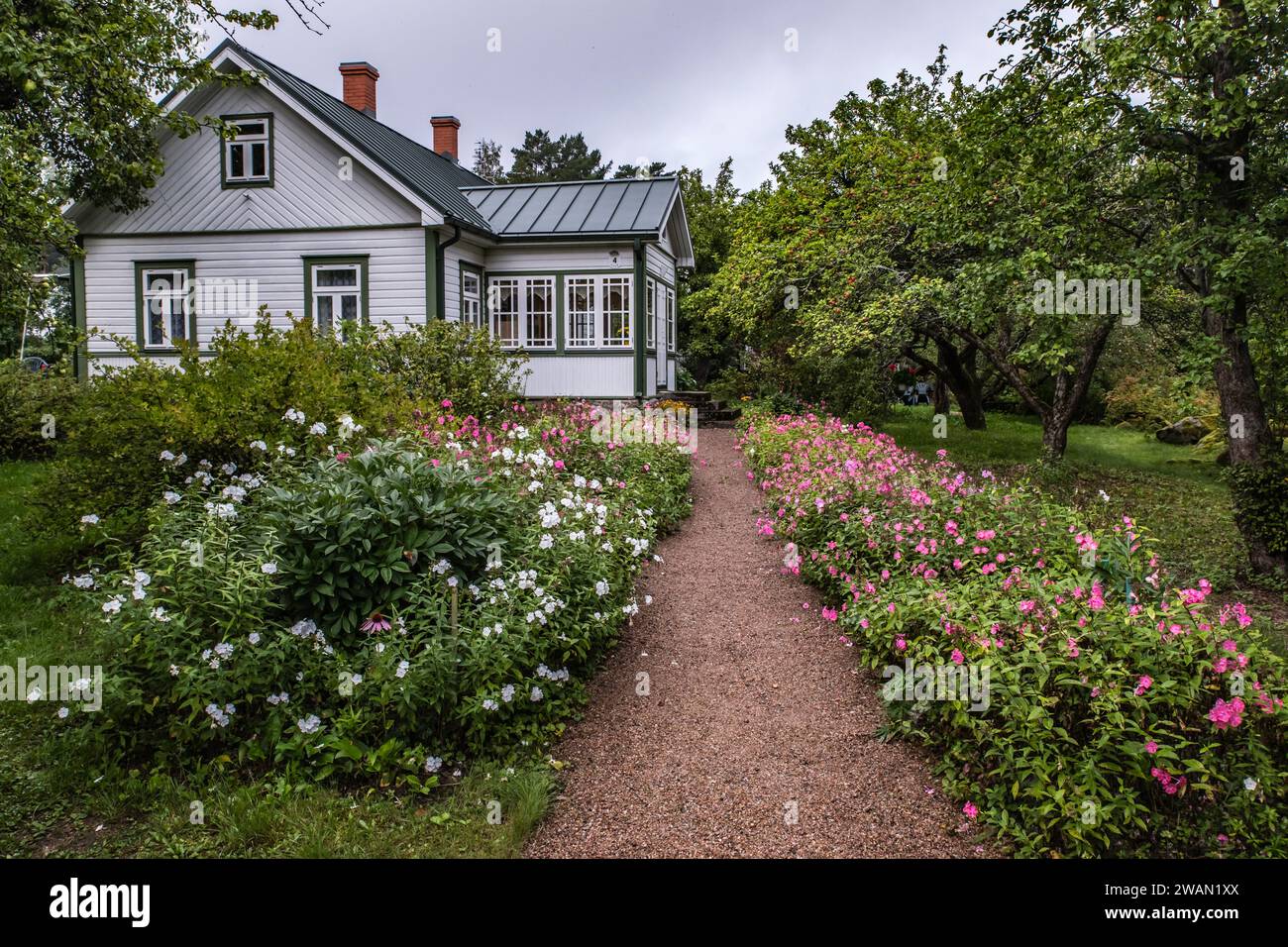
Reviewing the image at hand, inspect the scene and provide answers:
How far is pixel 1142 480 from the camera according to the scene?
15336 mm

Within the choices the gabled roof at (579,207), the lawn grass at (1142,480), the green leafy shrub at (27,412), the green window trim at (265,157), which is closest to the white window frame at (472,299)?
the gabled roof at (579,207)

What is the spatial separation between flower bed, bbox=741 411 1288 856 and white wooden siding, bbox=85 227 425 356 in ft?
37.0

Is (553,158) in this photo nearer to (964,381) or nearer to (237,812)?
(964,381)

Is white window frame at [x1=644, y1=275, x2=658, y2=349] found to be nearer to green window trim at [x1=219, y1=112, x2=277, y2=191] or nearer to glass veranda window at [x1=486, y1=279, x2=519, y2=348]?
glass veranda window at [x1=486, y1=279, x2=519, y2=348]

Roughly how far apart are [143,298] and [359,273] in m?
4.17

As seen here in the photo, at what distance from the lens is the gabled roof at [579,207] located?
1703 centimetres

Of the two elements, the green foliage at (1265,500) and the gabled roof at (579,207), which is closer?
the green foliage at (1265,500)

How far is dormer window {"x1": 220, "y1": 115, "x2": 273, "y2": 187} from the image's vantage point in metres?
15.3

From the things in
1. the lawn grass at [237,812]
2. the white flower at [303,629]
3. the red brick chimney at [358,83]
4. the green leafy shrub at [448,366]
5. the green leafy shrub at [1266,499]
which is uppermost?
the red brick chimney at [358,83]

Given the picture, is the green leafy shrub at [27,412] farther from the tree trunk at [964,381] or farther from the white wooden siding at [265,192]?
the tree trunk at [964,381]

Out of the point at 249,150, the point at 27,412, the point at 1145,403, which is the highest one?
the point at 249,150

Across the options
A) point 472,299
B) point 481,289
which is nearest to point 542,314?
point 481,289

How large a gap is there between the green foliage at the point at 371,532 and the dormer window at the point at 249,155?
39.8 feet
